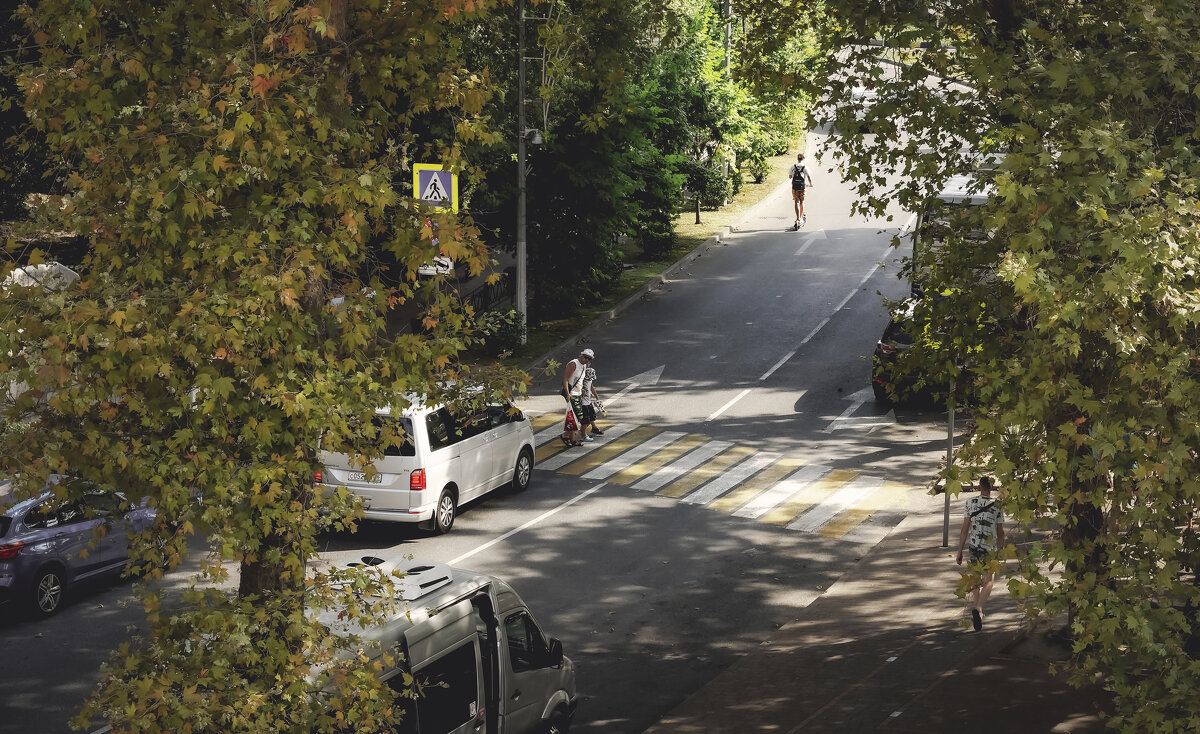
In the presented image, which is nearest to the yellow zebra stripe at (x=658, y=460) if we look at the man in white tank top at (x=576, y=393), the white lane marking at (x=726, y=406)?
the white lane marking at (x=726, y=406)

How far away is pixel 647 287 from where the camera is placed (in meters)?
30.4

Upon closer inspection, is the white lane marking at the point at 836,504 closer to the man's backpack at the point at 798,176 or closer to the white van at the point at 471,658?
the white van at the point at 471,658

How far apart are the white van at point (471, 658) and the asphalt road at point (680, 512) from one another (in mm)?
1317

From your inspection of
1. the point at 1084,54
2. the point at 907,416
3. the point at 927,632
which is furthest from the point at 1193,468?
the point at 907,416

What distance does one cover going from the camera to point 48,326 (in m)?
5.86

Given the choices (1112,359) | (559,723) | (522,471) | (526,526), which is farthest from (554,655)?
(522,471)

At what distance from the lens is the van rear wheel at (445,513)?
16.0 meters

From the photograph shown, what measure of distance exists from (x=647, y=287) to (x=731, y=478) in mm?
12578

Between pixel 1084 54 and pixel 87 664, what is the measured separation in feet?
35.6

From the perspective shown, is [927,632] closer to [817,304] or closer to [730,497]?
[730,497]

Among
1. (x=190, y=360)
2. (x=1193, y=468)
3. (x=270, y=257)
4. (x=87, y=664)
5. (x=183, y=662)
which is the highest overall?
(x=270, y=257)

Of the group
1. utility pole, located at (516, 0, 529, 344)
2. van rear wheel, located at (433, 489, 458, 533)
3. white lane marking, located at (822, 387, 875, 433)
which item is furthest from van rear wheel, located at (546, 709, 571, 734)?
utility pole, located at (516, 0, 529, 344)

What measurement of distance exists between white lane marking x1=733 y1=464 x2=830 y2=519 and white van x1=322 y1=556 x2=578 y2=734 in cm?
701

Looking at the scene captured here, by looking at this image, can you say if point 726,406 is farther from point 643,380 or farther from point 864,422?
point 864,422
